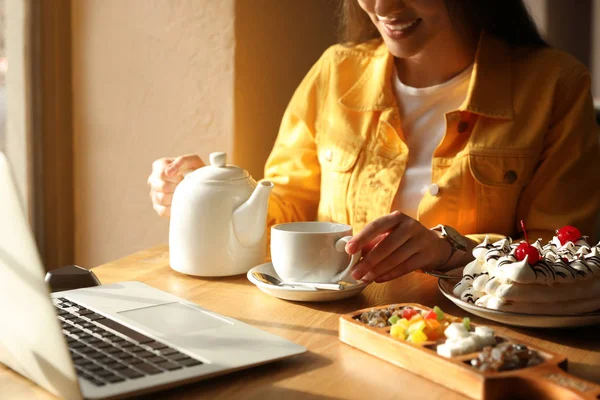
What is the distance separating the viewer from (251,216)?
1.15m

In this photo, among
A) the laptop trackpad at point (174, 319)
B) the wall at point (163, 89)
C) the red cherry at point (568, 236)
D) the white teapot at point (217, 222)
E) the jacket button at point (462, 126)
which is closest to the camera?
the laptop trackpad at point (174, 319)

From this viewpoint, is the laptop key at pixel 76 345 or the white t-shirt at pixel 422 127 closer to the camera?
the laptop key at pixel 76 345

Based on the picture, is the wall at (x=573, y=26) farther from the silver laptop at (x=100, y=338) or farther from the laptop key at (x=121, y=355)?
the laptop key at (x=121, y=355)

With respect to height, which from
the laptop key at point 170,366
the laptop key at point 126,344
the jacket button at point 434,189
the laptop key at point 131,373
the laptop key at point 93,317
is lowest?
the laptop key at point 93,317

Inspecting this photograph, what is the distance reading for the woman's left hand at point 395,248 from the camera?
3.43ft

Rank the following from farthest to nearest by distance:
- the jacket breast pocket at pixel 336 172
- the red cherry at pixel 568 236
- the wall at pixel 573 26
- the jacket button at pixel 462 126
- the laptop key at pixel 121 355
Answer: the wall at pixel 573 26 < the jacket breast pocket at pixel 336 172 < the jacket button at pixel 462 126 < the red cherry at pixel 568 236 < the laptop key at pixel 121 355

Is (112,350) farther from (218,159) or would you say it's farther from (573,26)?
(573,26)

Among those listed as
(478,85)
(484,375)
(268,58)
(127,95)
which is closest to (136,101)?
(127,95)

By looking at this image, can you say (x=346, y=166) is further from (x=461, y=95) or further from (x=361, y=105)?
(x=461, y=95)

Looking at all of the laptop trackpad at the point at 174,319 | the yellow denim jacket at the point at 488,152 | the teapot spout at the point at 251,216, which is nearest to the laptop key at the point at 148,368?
the laptop trackpad at the point at 174,319

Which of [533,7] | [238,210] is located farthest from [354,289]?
[533,7]

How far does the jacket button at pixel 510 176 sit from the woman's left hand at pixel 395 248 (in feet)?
1.06

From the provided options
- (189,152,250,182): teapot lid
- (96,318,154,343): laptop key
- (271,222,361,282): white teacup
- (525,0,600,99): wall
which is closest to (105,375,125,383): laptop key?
(96,318,154,343): laptop key

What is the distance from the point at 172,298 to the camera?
1.00m
